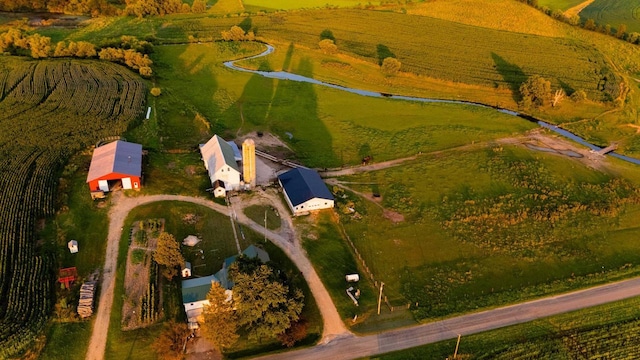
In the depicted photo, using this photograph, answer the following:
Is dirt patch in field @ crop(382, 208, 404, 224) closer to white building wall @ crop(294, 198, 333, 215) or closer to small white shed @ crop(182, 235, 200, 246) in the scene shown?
white building wall @ crop(294, 198, 333, 215)

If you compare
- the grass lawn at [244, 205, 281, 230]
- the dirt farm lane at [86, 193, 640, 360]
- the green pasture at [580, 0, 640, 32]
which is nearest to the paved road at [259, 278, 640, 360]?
the dirt farm lane at [86, 193, 640, 360]

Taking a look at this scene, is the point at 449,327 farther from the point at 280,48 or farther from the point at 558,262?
the point at 280,48

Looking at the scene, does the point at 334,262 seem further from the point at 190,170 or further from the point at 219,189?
the point at 190,170

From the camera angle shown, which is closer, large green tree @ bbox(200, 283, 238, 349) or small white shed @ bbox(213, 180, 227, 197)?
large green tree @ bbox(200, 283, 238, 349)

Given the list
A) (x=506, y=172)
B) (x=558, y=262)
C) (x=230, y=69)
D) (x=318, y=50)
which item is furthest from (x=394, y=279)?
(x=318, y=50)

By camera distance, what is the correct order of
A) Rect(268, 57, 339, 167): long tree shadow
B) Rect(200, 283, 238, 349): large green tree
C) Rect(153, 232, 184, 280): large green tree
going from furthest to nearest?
Rect(268, 57, 339, 167): long tree shadow, Rect(153, 232, 184, 280): large green tree, Rect(200, 283, 238, 349): large green tree

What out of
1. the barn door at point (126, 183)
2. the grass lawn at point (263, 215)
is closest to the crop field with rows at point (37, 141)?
the barn door at point (126, 183)

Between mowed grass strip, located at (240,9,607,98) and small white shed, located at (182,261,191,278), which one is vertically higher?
mowed grass strip, located at (240,9,607,98)

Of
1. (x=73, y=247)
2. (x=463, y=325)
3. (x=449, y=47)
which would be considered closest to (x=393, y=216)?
(x=463, y=325)
